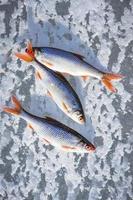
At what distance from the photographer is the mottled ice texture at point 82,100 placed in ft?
5.97

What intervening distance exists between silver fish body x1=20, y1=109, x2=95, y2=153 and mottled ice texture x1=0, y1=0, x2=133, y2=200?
48mm

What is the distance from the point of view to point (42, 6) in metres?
1.86

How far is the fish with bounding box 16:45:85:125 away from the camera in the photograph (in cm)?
175

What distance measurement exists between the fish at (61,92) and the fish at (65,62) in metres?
0.02

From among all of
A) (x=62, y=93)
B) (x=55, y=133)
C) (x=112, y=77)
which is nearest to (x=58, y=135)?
(x=55, y=133)

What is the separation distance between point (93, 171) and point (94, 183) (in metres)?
0.04

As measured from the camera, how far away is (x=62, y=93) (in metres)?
1.75

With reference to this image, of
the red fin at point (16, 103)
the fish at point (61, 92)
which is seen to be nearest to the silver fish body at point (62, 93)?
the fish at point (61, 92)

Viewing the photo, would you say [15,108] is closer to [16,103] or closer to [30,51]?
[16,103]

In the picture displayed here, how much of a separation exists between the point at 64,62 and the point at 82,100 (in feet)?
0.46

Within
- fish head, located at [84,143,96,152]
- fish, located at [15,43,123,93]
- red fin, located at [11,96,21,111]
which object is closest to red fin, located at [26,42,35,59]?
fish, located at [15,43,123,93]

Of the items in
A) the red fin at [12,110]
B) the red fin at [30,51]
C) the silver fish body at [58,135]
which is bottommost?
the silver fish body at [58,135]

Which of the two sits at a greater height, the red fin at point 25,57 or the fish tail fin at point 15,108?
the red fin at point 25,57

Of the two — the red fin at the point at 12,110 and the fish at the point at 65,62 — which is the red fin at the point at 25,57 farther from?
the red fin at the point at 12,110
